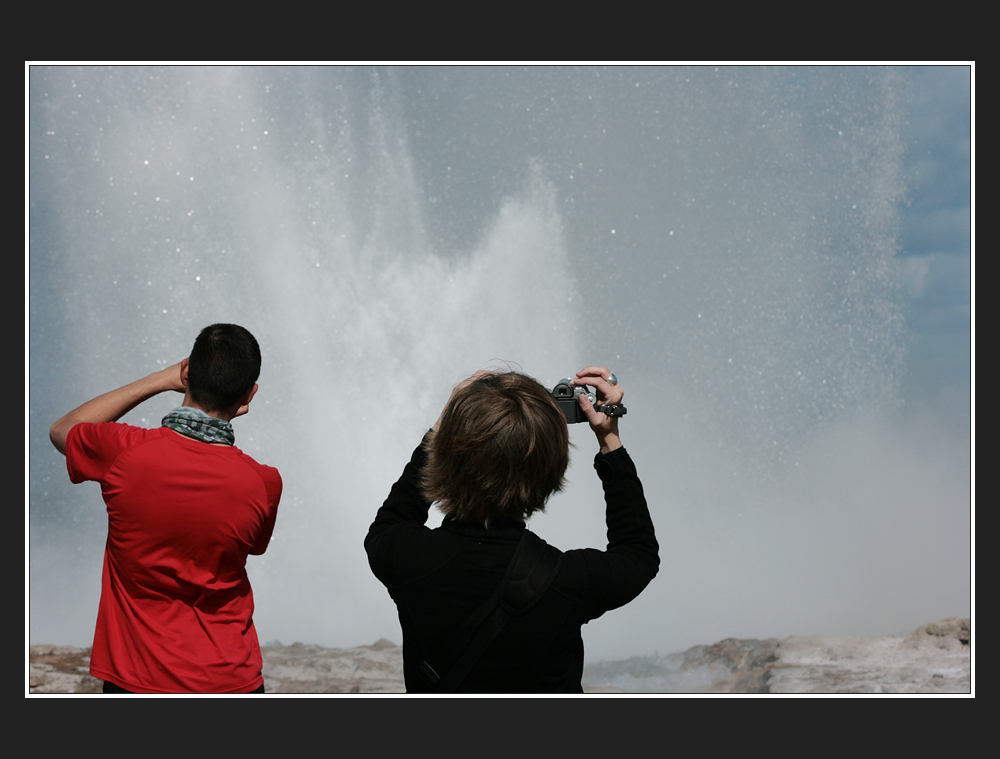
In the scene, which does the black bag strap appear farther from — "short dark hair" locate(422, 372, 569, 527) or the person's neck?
the person's neck

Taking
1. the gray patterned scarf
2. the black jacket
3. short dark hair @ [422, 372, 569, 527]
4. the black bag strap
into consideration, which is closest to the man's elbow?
the gray patterned scarf

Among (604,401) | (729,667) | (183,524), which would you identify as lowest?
(729,667)

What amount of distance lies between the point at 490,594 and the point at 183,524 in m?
0.69

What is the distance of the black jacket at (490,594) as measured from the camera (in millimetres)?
1443

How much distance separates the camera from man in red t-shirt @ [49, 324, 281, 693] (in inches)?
65.8

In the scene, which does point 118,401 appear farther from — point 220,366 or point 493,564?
point 493,564

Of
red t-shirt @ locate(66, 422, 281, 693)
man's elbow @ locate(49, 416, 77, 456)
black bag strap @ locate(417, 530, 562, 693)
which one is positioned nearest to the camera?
black bag strap @ locate(417, 530, 562, 693)

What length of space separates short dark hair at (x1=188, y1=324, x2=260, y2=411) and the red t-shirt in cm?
11

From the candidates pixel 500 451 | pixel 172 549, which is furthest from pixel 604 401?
pixel 172 549

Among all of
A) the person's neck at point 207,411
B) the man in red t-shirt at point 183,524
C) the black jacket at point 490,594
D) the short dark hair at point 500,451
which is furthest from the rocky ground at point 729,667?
the short dark hair at point 500,451

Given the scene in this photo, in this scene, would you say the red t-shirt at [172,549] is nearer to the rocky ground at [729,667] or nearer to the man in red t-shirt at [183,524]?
the man in red t-shirt at [183,524]

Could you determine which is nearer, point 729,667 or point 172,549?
point 172,549

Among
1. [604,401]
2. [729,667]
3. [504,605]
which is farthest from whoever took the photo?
[729,667]

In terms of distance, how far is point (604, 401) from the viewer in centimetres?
179
